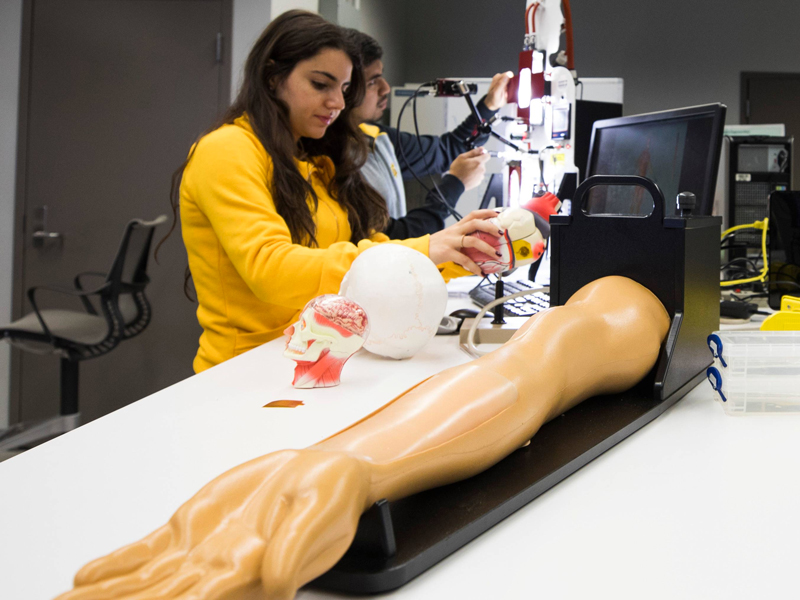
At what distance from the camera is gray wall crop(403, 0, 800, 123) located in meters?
5.78

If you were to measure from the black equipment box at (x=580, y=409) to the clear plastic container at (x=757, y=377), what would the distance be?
0.18 ft

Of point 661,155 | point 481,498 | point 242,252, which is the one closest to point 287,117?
point 242,252

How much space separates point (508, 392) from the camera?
54 centimetres

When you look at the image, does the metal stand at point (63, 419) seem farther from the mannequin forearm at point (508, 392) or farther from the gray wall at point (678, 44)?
the gray wall at point (678, 44)

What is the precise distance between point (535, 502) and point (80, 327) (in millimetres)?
2066

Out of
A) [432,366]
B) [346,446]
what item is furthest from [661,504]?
[432,366]

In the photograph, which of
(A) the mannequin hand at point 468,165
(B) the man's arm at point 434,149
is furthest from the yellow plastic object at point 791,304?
(B) the man's arm at point 434,149

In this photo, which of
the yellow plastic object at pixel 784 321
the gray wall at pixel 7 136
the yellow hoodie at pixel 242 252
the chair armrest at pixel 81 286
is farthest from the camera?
the gray wall at pixel 7 136

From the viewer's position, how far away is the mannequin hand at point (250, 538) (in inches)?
12.3

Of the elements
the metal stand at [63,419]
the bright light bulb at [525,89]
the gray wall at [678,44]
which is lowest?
the metal stand at [63,419]

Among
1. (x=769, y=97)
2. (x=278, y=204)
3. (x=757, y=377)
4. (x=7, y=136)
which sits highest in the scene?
(x=769, y=97)

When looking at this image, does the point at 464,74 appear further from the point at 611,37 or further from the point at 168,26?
the point at 168,26

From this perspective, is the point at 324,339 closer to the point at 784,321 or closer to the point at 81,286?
the point at 784,321

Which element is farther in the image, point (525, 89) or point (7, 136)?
point (7, 136)
